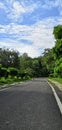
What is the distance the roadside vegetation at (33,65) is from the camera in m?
A: 64.6

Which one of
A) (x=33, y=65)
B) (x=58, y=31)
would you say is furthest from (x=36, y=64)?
(x=58, y=31)

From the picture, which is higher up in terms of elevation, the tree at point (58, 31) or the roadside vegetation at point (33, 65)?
the tree at point (58, 31)

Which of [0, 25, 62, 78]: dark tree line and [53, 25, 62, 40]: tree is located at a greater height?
[53, 25, 62, 40]: tree

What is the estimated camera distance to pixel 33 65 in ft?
655

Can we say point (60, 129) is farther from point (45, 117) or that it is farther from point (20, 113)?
point (20, 113)

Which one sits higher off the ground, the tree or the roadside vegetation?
the tree

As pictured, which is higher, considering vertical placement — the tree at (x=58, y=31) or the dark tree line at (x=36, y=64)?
the tree at (x=58, y=31)

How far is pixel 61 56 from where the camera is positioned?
65812 mm

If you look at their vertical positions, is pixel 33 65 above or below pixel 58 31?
below

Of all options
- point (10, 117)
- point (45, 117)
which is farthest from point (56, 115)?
point (10, 117)

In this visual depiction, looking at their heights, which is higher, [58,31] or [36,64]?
[58,31]

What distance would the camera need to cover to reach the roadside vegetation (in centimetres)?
6463

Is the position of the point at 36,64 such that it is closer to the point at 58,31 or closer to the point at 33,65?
the point at 33,65

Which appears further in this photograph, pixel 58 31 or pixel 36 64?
pixel 36 64
